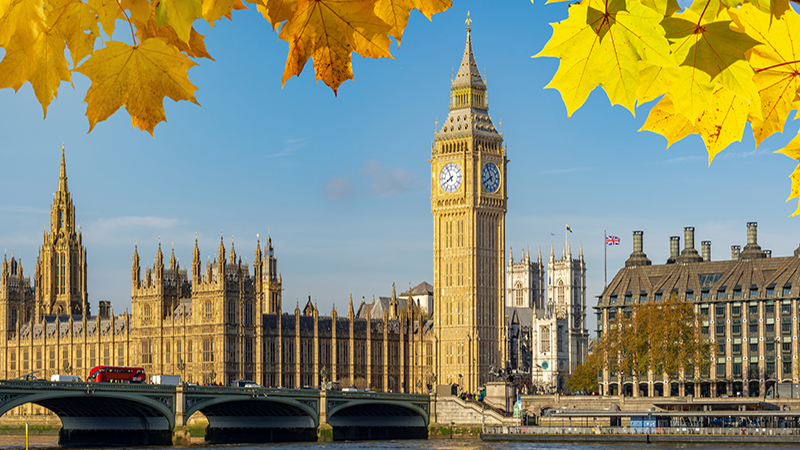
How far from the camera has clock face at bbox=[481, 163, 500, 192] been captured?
4168 inches

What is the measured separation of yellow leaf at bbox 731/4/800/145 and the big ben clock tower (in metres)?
100

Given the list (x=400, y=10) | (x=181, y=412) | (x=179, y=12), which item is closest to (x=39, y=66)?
(x=179, y=12)

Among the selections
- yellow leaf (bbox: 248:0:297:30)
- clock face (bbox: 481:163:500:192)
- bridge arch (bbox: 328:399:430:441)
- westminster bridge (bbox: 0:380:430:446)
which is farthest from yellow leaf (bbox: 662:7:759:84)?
clock face (bbox: 481:163:500:192)

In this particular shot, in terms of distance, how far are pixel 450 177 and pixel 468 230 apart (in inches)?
207

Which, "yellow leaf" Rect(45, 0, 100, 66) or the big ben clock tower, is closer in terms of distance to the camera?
"yellow leaf" Rect(45, 0, 100, 66)

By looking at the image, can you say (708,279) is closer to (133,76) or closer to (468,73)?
(468,73)

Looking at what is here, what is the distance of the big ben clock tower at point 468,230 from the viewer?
104188 millimetres

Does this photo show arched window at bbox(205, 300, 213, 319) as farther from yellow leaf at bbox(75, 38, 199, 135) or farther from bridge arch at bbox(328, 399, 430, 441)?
yellow leaf at bbox(75, 38, 199, 135)

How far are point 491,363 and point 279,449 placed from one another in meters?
38.9

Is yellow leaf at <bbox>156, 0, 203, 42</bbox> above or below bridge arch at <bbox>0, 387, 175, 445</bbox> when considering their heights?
above

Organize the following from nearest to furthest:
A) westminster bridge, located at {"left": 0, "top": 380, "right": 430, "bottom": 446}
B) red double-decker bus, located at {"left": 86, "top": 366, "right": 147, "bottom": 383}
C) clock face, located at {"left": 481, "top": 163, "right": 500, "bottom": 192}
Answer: westminster bridge, located at {"left": 0, "top": 380, "right": 430, "bottom": 446}, red double-decker bus, located at {"left": 86, "top": 366, "right": 147, "bottom": 383}, clock face, located at {"left": 481, "top": 163, "right": 500, "bottom": 192}

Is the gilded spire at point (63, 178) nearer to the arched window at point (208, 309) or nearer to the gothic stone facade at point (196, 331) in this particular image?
the gothic stone facade at point (196, 331)

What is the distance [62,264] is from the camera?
119 meters

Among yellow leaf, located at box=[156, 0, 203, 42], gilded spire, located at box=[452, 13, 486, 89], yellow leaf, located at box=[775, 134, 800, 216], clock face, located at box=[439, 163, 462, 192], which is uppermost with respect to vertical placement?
gilded spire, located at box=[452, 13, 486, 89]
